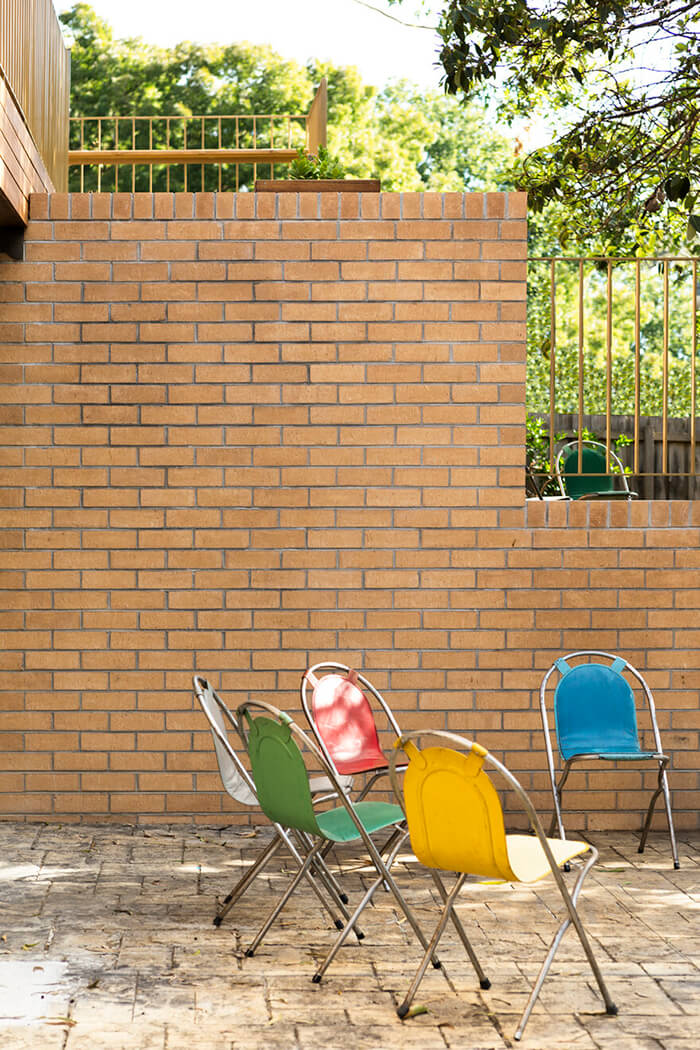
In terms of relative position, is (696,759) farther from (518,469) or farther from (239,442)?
(239,442)

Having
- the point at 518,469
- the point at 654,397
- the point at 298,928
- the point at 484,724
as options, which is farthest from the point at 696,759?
the point at 654,397

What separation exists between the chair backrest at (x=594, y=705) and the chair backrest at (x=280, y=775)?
6.05 feet

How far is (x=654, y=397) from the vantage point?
22.8 meters

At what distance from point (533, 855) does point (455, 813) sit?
1.36ft

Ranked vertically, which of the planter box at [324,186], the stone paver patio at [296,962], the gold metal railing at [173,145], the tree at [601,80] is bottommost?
the stone paver patio at [296,962]

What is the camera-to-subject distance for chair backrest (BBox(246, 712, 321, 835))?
3516 millimetres

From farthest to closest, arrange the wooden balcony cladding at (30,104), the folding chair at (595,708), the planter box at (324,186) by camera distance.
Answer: the planter box at (324,186)
the folding chair at (595,708)
the wooden balcony cladding at (30,104)

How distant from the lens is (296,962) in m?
3.67

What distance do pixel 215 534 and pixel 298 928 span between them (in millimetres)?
2098

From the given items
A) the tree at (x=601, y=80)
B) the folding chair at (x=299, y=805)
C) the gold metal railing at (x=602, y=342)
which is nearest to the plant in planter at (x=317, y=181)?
the tree at (x=601, y=80)

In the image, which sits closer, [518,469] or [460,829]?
[460,829]

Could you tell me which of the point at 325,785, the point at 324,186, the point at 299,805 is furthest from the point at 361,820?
the point at 324,186

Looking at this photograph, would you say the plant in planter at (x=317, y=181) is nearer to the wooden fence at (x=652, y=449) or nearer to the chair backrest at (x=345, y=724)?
the wooden fence at (x=652, y=449)

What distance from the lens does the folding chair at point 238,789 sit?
397 cm
